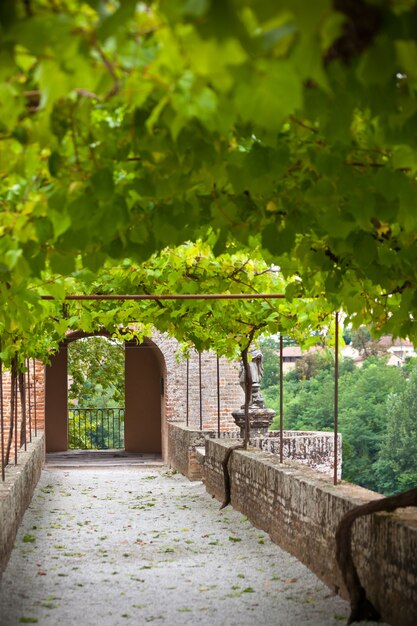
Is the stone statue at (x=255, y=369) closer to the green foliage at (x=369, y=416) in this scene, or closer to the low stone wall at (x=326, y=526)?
the low stone wall at (x=326, y=526)

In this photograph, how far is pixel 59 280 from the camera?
256 inches

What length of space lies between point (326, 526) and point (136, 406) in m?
18.9

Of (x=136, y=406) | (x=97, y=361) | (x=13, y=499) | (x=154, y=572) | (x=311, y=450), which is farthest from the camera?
(x=97, y=361)

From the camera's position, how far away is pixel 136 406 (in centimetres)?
2606

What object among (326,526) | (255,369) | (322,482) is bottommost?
(326,526)

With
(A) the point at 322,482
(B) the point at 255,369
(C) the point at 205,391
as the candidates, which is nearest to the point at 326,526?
(A) the point at 322,482

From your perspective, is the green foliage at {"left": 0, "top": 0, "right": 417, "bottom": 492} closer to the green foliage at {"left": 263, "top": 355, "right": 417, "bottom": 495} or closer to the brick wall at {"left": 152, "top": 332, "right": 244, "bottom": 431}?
the brick wall at {"left": 152, "top": 332, "right": 244, "bottom": 431}

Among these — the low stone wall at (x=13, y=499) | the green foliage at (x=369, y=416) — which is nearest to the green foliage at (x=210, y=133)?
the low stone wall at (x=13, y=499)

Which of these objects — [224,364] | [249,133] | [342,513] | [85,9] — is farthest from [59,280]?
[224,364]

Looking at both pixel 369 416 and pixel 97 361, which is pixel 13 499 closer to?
pixel 97 361

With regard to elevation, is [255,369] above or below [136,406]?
above

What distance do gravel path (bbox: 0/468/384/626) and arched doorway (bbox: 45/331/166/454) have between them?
39.1ft

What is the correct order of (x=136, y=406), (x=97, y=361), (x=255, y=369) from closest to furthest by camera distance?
(x=255, y=369) → (x=136, y=406) → (x=97, y=361)

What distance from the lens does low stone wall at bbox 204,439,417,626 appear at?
5652 millimetres
